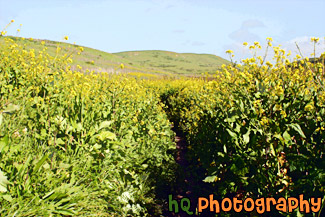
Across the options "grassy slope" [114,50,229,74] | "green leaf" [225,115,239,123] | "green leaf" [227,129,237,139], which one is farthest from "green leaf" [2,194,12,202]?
"grassy slope" [114,50,229,74]

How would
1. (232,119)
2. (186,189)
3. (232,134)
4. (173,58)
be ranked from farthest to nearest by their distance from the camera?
(173,58), (186,189), (232,119), (232,134)

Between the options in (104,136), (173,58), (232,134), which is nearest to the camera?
(232,134)

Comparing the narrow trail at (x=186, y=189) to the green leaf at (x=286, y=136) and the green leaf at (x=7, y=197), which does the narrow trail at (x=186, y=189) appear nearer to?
the green leaf at (x=286, y=136)

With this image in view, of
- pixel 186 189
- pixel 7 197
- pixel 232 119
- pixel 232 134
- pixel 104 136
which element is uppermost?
pixel 232 119

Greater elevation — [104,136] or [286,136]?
[286,136]

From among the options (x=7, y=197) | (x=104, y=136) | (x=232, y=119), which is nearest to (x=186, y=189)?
(x=104, y=136)

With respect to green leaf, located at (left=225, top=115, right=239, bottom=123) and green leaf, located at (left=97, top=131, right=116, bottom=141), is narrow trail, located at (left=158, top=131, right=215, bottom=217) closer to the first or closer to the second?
green leaf, located at (left=97, top=131, right=116, bottom=141)

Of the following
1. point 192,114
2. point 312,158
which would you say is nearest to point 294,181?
point 312,158

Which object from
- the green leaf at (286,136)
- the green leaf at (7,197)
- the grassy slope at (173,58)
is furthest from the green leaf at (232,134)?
the grassy slope at (173,58)

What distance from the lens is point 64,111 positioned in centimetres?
390

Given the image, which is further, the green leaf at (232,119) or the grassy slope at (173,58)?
the grassy slope at (173,58)

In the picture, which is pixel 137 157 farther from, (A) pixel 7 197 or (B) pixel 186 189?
(A) pixel 7 197

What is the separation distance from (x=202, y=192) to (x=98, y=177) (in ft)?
6.65

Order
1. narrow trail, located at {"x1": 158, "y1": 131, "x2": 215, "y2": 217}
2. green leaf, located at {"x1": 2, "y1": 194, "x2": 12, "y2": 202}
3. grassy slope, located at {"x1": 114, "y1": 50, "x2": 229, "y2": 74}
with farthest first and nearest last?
1. grassy slope, located at {"x1": 114, "y1": 50, "x2": 229, "y2": 74}
2. narrow trail, located at {"x1": 158, "y1": 131, "x2": 215, "y2": 217}
3. green leaf, located at {"x1": 2, "y1": 194, "x2": 12, "y2": 202}
